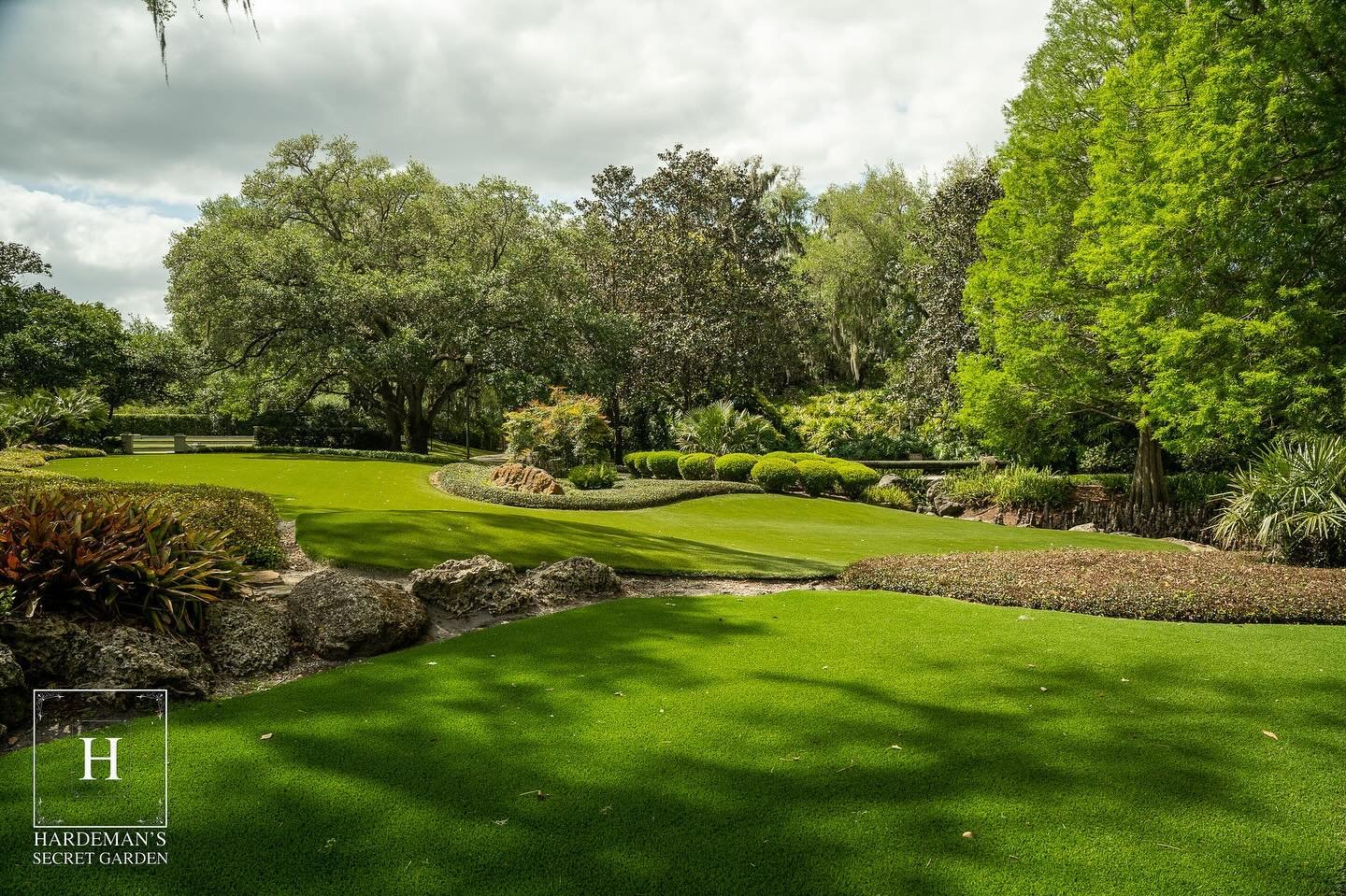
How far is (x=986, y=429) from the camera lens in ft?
64.8

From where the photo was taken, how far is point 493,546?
10.0 meters

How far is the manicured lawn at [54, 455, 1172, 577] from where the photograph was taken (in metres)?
10.0

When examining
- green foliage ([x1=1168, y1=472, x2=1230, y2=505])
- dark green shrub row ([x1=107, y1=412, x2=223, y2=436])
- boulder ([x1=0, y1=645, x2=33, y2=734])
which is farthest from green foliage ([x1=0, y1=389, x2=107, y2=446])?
green foliage ([x1=1168, y1=472, x2=1230, y2=505])

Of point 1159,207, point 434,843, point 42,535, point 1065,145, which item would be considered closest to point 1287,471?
point 1159,207

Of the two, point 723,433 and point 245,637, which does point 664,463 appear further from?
point 245,637

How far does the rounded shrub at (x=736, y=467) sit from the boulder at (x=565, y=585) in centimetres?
1392

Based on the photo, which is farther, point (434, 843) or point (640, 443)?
point (640, 443)

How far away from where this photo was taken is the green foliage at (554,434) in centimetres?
2259

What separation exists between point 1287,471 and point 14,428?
95.1 ft

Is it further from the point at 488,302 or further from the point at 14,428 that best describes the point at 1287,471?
the point at 14,428

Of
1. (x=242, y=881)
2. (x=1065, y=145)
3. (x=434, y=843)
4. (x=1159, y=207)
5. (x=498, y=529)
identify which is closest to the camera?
Result: (x=242, y=881)

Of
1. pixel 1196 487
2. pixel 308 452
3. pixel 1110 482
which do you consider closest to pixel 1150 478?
pixel 1196 487

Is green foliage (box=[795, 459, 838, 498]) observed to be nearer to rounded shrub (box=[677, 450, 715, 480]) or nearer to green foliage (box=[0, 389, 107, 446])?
rounded shrub (box=[677, 450, 715, 480])

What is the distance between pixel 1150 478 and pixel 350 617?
1899 cm
